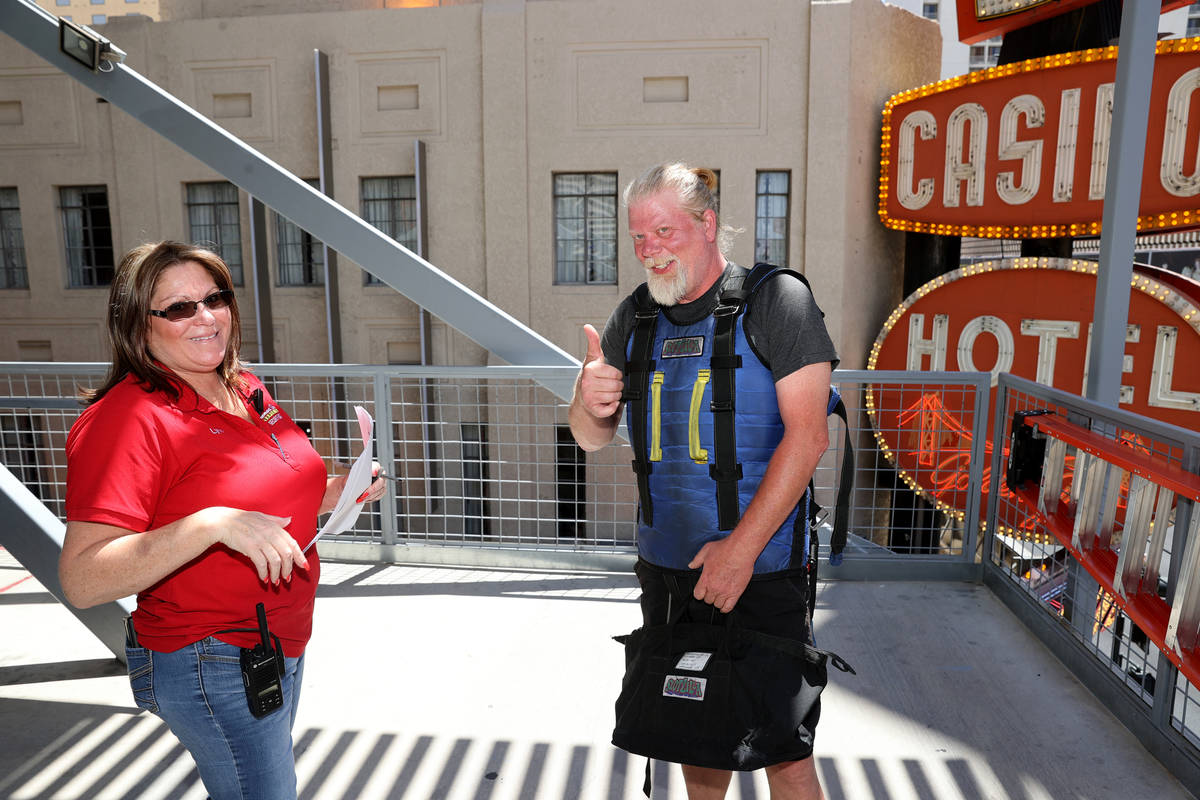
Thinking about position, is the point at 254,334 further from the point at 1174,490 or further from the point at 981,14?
the point at 1174,490

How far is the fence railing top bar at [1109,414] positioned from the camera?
2717mm

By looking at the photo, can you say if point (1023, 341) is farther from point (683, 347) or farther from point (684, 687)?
point (684, 687)

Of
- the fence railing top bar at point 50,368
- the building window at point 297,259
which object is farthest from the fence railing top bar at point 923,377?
the building window at point 297,259

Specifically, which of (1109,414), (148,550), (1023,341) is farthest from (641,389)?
(1023,341)

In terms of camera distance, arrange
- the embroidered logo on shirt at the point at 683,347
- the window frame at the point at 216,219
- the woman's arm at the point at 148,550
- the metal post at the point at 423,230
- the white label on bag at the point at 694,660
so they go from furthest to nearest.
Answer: the window frame at the point at 216,219 < the metal post at the point at 423,230 < the embroidered logo on shirt at the point at 683,347 < the white label on bag at the point at 694,660 < the woman's arm at the point at 148,550

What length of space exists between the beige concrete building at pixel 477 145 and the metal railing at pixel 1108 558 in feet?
28.7

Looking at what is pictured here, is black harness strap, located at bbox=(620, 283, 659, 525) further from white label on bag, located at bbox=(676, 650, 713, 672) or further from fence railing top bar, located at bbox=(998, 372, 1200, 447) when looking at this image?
fence railing top bar, located at bbox=(998, 372, 1200, 447)

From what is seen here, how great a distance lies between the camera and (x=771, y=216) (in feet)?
41.4

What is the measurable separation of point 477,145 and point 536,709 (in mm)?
11369

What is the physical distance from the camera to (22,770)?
277cm

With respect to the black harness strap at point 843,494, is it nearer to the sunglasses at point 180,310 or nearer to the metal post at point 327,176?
the sunglasses at point 180,310

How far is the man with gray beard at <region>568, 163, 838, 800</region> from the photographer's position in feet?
6.48

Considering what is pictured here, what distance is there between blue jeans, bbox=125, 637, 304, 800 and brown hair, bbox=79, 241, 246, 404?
589 millimetres

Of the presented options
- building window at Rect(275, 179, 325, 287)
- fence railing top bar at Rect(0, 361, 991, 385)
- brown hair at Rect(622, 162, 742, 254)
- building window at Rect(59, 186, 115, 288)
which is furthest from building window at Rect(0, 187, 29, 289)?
brown hair at Rect(622, 162, 742, 254)
